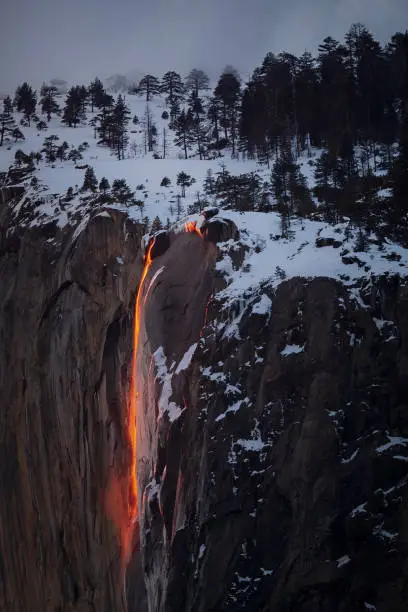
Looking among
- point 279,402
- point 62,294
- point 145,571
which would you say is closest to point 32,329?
point 62,294

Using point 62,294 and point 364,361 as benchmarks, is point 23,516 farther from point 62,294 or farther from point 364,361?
point 364,361

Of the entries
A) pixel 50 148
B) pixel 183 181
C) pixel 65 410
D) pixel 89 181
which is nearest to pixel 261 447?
pixel 65 410

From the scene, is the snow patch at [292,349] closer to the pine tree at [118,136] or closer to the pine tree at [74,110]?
the pine tree at [118,136]

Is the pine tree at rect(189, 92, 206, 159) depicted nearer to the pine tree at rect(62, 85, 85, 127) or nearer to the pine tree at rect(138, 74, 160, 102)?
the pine tree at rect(62, 85, 85, 127)

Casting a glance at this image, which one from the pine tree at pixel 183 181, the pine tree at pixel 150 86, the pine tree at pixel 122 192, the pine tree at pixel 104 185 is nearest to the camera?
the pine tree at pixel 122 192

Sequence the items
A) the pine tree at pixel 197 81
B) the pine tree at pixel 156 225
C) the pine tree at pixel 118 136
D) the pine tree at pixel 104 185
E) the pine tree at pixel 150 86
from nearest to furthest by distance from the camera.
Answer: the pine tree at pixel 156 225
the pine tree at pixel 104 185
the pine tree at pixel 118 136
the pine tree at pixel 150 86
the pine tree at pixel 197 81

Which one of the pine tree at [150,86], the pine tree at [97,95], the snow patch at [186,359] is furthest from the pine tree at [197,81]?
the snow patch at [186,359]
